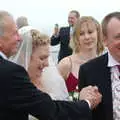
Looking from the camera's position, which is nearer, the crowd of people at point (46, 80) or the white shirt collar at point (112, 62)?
the crowd of people at point (46, 80)

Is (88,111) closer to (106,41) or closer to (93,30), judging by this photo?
(106,41)

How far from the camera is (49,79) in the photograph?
4203mm

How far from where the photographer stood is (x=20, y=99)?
296 centimetres

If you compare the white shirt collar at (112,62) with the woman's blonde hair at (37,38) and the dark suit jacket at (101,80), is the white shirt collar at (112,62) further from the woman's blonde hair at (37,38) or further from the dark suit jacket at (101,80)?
the woman's blonde hair at (37,38)

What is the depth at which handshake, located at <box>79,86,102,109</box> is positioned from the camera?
3.41 metres

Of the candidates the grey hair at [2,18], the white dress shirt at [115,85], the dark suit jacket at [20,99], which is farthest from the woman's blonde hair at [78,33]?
the dark suit jacket at [20,99]

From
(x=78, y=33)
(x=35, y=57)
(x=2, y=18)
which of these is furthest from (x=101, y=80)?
(x=78, y=33)

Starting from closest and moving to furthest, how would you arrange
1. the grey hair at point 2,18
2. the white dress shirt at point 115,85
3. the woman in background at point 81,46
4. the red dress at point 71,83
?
the grey hair at point 2,18, the white dress shirt at point 115,85, the red dress at point 71,83, the woman in background at point 81,46

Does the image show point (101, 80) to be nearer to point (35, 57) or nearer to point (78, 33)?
point (35, 57)

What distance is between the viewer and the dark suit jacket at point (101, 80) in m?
3.40

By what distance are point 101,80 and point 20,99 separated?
0.79 meters

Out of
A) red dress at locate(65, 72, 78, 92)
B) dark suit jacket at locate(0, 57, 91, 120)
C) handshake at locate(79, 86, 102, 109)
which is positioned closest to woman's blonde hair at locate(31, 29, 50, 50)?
handshake at locate(79, 86, 102, 109)

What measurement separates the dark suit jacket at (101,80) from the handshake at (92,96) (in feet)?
0.15

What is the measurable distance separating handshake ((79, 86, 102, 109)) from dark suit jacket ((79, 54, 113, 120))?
0.15ft
